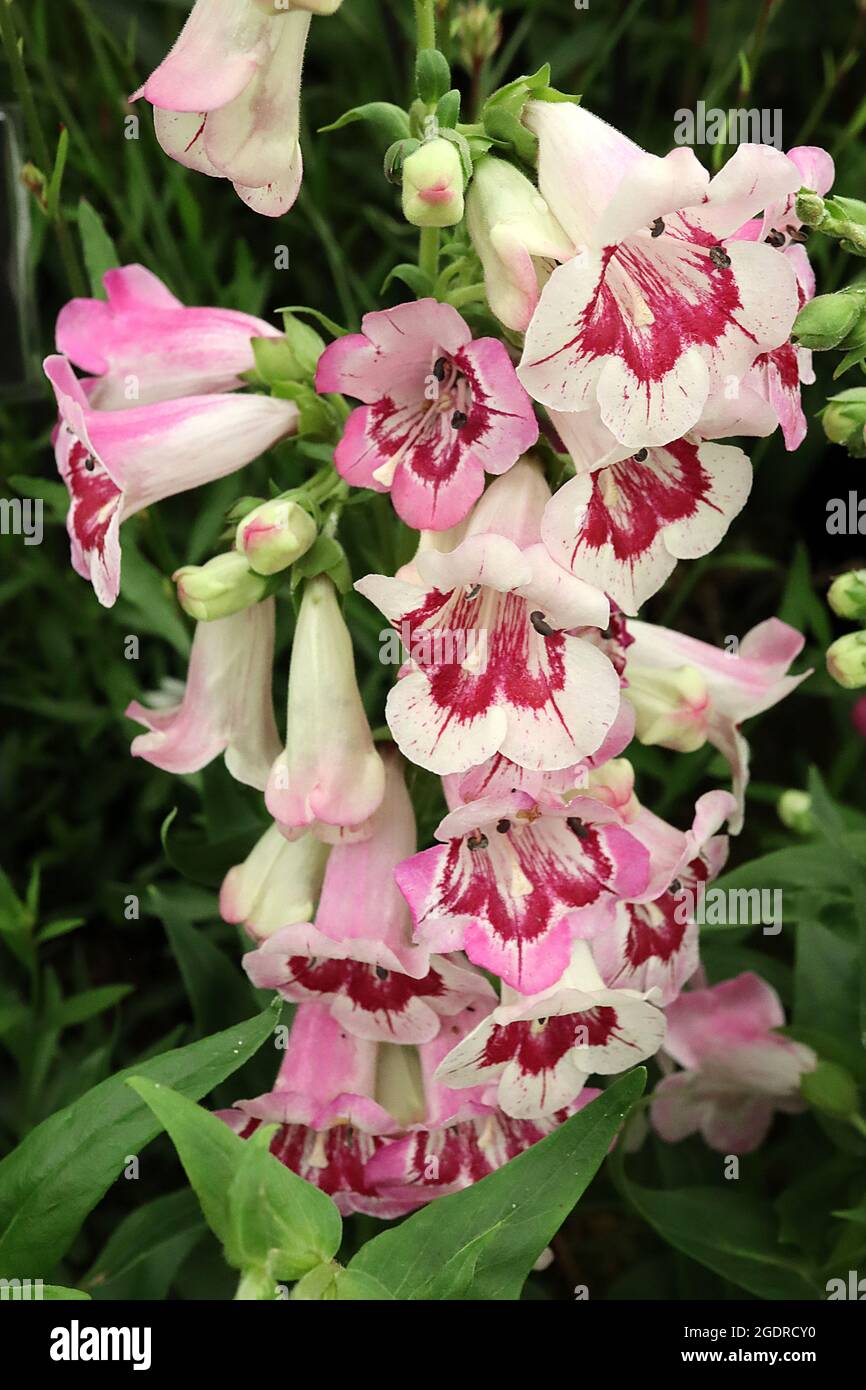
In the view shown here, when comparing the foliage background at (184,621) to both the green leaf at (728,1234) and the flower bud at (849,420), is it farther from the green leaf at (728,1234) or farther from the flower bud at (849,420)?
the flower bud at (849,420)

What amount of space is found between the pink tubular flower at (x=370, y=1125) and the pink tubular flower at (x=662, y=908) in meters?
0.11

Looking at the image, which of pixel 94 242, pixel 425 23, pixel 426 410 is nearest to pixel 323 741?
pixel 426 410

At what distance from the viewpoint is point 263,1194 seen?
0.79 m

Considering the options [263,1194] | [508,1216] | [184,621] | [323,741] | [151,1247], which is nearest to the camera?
[263,1194]

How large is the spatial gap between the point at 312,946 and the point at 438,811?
217mm

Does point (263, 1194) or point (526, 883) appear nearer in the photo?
point (263, 1194)

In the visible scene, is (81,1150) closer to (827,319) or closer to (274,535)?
(274,535)

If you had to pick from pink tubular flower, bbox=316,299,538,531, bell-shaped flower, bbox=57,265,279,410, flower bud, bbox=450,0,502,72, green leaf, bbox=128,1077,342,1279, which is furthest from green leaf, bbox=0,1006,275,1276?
flower bud, bbox=450,0,502,72

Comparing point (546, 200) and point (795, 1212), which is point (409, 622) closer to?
point (546, 200)

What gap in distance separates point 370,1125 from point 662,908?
0.26 m

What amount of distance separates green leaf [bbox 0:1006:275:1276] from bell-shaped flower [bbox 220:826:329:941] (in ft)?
0.48

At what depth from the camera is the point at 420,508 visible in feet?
2.94

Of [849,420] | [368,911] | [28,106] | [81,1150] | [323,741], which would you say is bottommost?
[81,1150]

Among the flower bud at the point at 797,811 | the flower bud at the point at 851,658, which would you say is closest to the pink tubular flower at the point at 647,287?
the flower bud at the point at 851,658
